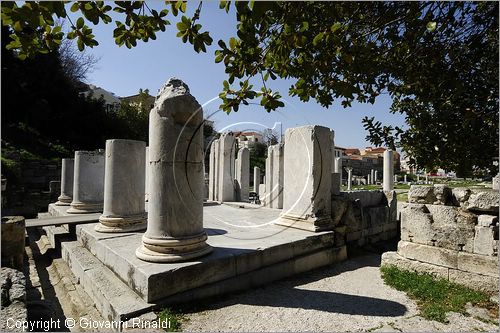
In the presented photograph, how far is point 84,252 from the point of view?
5.73 metres

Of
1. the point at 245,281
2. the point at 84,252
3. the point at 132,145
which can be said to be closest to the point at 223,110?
the point at 245,281

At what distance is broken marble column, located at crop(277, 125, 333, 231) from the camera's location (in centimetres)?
633

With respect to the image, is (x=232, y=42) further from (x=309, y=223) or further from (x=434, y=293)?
(x=434, y=293)

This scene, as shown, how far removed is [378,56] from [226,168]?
848cm

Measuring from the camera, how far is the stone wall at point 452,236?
4570mm

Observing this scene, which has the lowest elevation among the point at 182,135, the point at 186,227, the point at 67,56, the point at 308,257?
the point at 308,257

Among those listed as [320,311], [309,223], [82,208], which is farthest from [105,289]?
[82,208]

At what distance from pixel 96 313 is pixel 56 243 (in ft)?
13.9

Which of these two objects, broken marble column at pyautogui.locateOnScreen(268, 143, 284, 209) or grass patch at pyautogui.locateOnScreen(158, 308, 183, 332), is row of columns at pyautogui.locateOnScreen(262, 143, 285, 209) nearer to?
broken marble column at pyautogui.locateOnScreen(268, 143, 284, 209)

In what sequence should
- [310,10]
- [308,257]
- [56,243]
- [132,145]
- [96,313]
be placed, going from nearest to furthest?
[310,10] → [96,313] → [308,257] → [132,145] → [56,243]

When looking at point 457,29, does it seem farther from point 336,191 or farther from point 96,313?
point 96,313

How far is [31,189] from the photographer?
50.9ft

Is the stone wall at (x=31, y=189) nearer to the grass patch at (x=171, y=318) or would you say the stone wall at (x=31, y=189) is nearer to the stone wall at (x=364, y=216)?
the grass patch at (x=171, y=318)

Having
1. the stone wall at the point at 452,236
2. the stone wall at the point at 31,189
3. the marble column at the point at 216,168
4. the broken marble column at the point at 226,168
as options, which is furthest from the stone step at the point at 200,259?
the stone wall at the point at 31,189
